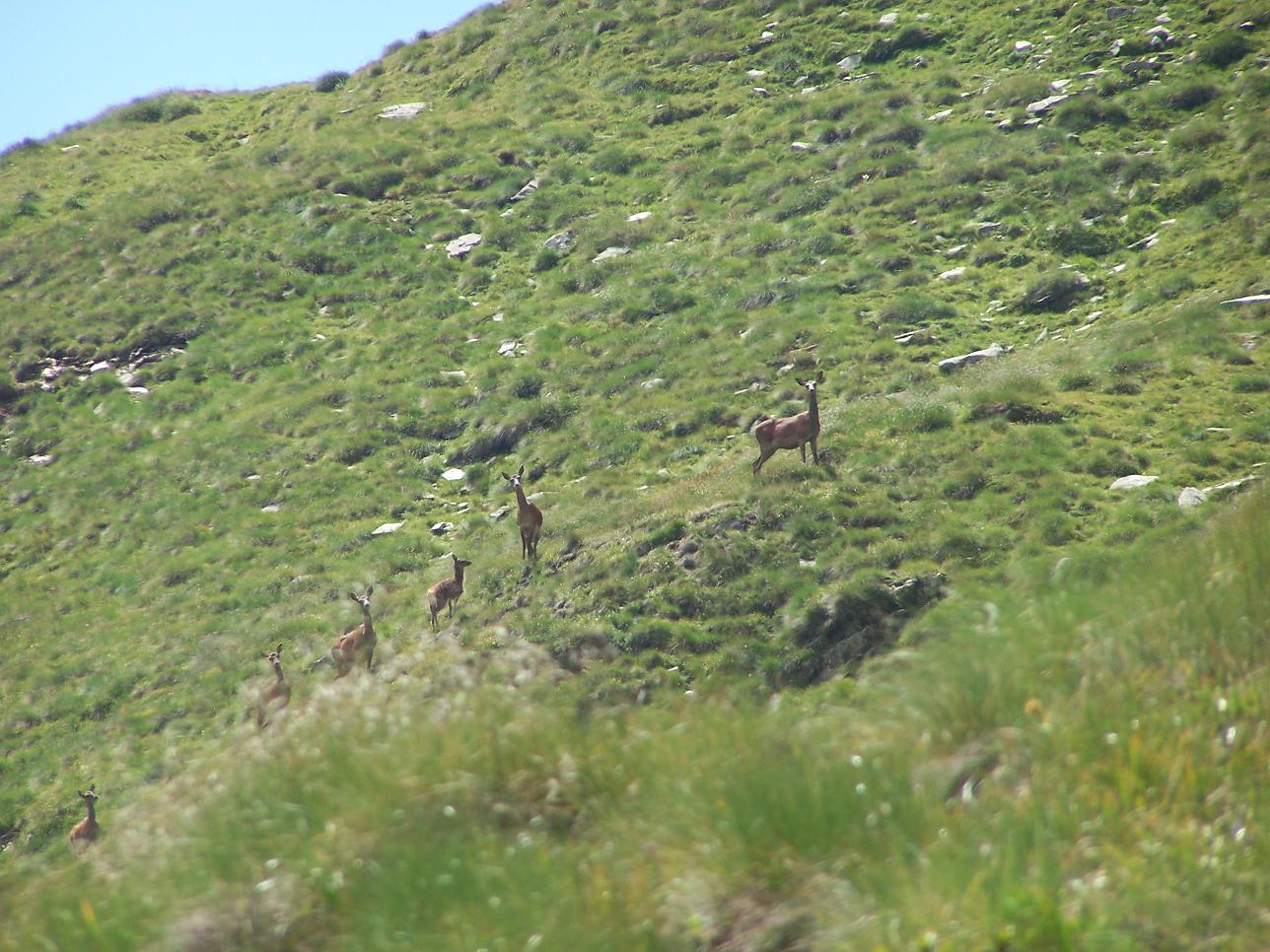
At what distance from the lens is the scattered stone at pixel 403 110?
159 feet

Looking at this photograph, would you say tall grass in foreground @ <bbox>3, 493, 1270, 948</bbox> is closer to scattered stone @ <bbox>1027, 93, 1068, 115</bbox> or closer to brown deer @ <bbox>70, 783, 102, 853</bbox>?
brown deer @ <bbox>70, 783, 102, 853</bbox>

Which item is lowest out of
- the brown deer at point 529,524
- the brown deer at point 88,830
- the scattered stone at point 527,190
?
the brown deer at point 88,830

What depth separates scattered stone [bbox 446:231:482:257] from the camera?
38.6m

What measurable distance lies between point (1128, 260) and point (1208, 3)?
1344 centimetres

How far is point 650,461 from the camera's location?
2505 centimetres

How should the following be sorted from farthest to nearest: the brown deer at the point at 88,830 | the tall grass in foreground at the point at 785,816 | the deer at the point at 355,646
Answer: the deer at the point at 355,646
the brown deer at the point at 88,830
the tall grass in foreground at the point at 785,816

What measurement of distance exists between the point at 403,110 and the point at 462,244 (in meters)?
13.4

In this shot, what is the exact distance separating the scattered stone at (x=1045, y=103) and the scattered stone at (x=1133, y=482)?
19.3 m

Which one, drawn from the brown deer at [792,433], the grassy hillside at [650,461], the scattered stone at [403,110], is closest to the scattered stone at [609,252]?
the grassy hillside at [650,461]

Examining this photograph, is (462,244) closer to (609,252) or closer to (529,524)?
(609,252)

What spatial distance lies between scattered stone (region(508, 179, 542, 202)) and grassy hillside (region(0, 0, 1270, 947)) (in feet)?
1.39

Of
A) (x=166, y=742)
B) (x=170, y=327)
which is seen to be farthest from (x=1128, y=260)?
(x=170, y=327)

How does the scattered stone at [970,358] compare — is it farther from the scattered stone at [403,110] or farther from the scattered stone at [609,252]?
the scattered stone at [403,110]

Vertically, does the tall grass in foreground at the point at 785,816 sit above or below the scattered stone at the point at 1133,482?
above
